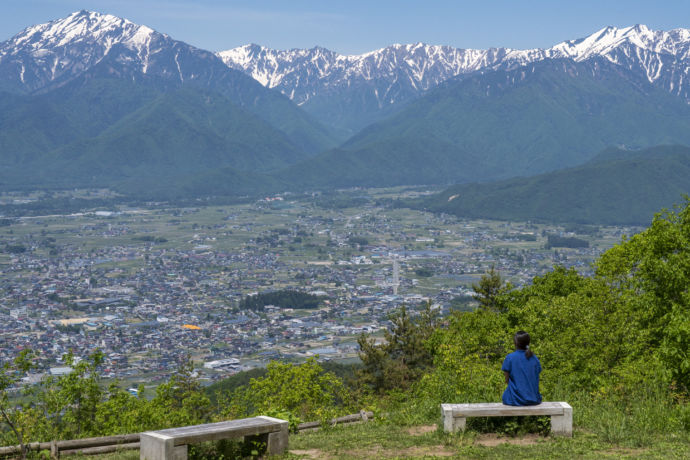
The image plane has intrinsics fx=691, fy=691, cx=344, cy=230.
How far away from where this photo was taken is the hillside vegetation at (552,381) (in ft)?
48.8

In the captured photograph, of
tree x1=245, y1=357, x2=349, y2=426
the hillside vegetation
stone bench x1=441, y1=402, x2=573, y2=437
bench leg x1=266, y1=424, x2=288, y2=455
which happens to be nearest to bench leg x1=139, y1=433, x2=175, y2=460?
bench leg x1=266, y1=424, x2=288, y2=455

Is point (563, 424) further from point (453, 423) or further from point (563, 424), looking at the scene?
point (453, 423)

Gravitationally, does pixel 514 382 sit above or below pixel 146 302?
above

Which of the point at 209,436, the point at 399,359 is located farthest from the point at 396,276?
the point at 209,436

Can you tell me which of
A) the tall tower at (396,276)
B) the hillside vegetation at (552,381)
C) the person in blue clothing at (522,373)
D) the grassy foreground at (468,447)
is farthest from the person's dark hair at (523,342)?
the tall tower at (396,276)

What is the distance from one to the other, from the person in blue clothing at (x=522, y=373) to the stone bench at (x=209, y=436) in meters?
4.77

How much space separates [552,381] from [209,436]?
38.0 ft

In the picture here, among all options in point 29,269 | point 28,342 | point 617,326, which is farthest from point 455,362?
point 29,269

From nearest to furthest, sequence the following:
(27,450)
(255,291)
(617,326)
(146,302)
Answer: (27,450) → (617,326) → (146,302) → (255,291)

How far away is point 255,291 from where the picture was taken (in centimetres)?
15712

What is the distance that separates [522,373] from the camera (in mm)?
14414

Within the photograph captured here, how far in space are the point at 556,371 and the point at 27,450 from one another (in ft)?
51.7

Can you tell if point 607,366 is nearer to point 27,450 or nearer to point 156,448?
point 156,448

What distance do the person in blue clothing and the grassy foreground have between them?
85cm
